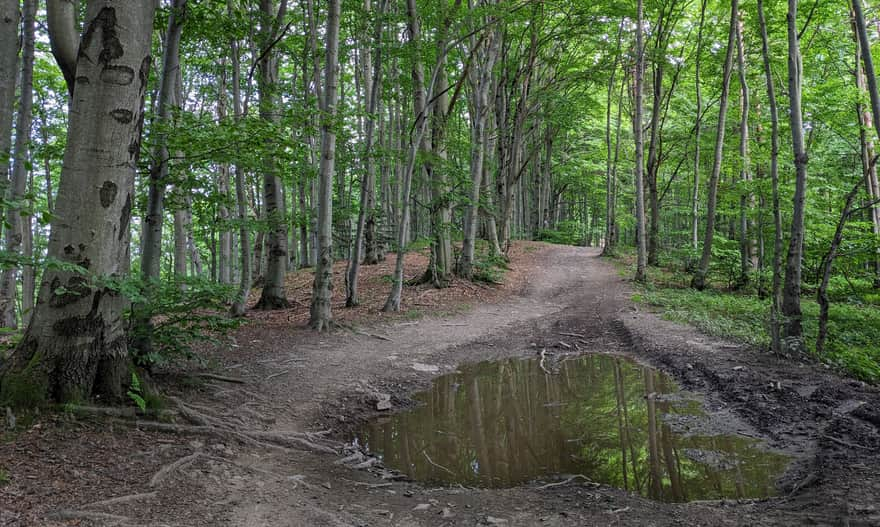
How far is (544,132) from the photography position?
91.6 feet

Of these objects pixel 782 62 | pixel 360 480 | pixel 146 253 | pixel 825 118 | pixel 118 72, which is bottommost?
pixel 360 480

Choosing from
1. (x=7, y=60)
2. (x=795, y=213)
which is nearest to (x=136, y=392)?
(x=7, y=60)

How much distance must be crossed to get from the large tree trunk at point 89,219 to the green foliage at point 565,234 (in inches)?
1109

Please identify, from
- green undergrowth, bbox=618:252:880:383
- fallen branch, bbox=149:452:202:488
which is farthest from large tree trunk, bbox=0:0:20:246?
green undergrowth, bbox=618:252:880:383

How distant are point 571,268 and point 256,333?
13580 mm

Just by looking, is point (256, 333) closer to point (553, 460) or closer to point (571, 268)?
point (553, 460)

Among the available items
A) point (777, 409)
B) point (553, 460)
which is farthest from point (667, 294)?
point (553, 460)

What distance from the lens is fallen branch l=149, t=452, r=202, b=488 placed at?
3424mm

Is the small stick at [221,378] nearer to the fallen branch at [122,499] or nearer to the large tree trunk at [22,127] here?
the fallen branch at [122,499]

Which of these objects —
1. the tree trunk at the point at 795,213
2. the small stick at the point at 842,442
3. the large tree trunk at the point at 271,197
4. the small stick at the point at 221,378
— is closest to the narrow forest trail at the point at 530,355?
the small stick at the point at 842,442

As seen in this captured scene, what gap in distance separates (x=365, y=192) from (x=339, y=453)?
7.10 meters

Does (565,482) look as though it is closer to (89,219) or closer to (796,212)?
(89,219)

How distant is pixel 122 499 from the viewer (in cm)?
311

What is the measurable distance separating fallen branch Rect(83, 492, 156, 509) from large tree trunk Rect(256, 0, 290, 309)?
6398mm
